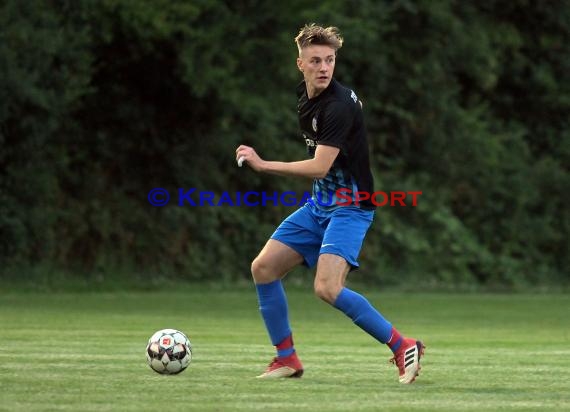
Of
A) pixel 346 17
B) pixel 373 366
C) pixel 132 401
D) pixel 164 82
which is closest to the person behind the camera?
pixel 132 401

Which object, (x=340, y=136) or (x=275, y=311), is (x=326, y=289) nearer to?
(x=275, y=311)

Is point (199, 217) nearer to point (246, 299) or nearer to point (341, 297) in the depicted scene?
point (246, 299)

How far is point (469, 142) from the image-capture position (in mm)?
27734

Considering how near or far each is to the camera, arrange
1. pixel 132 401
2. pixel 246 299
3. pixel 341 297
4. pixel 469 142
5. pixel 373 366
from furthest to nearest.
Answer: pixel 469 142, pixel 246 299, pixel 373 366, pixel 341 297, pixel 132 401

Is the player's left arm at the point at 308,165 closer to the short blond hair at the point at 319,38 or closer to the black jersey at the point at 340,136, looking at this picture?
the black jersey at the point at 340,136

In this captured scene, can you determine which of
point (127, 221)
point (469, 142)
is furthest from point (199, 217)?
point (469, 142)

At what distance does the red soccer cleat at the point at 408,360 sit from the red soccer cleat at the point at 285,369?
0.73 m

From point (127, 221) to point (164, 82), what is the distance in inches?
98.1

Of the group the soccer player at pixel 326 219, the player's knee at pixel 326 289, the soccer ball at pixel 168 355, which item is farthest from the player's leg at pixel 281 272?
the soccer ball at pixel 168 355

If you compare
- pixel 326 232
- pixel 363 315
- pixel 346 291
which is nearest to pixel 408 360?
pixel 363 315

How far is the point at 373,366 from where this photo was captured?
34.9 feet

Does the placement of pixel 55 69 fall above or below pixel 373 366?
above

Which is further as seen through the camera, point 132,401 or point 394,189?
point 394,189

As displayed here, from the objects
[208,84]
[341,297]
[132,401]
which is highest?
[208,84]
